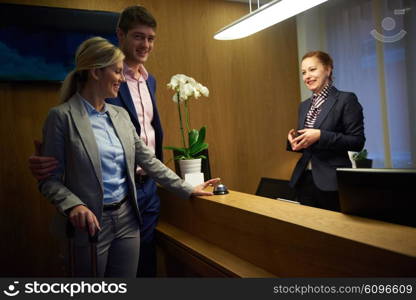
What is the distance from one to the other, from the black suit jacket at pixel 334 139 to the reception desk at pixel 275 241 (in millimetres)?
560

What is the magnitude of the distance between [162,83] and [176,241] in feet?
5.51

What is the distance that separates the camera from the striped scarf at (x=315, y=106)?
2.35 m

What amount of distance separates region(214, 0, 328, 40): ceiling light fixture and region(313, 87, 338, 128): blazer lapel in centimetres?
53

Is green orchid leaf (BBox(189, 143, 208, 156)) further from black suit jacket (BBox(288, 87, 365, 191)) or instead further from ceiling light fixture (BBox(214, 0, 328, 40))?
ceiling light fixture (BBox(214, 0, 328, 40))

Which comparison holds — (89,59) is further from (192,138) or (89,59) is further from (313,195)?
(313,195)

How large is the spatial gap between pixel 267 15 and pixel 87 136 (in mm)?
1327

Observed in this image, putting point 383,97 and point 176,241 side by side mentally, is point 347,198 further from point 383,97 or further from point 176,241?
point 383,97

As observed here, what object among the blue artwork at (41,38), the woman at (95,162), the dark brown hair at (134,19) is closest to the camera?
the woman at (95,162)

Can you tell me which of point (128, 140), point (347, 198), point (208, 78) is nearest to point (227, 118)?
point (208, 78)

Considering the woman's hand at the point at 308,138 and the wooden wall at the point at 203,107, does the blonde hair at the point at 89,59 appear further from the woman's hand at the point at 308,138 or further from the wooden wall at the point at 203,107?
the wooden wall at the point at 203,107

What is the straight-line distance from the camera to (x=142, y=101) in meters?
2.09

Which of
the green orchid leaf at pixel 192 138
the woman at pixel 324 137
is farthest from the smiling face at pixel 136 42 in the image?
the woman at pixel 324 137

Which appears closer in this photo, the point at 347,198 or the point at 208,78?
the point at 347,198

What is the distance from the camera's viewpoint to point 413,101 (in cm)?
320
